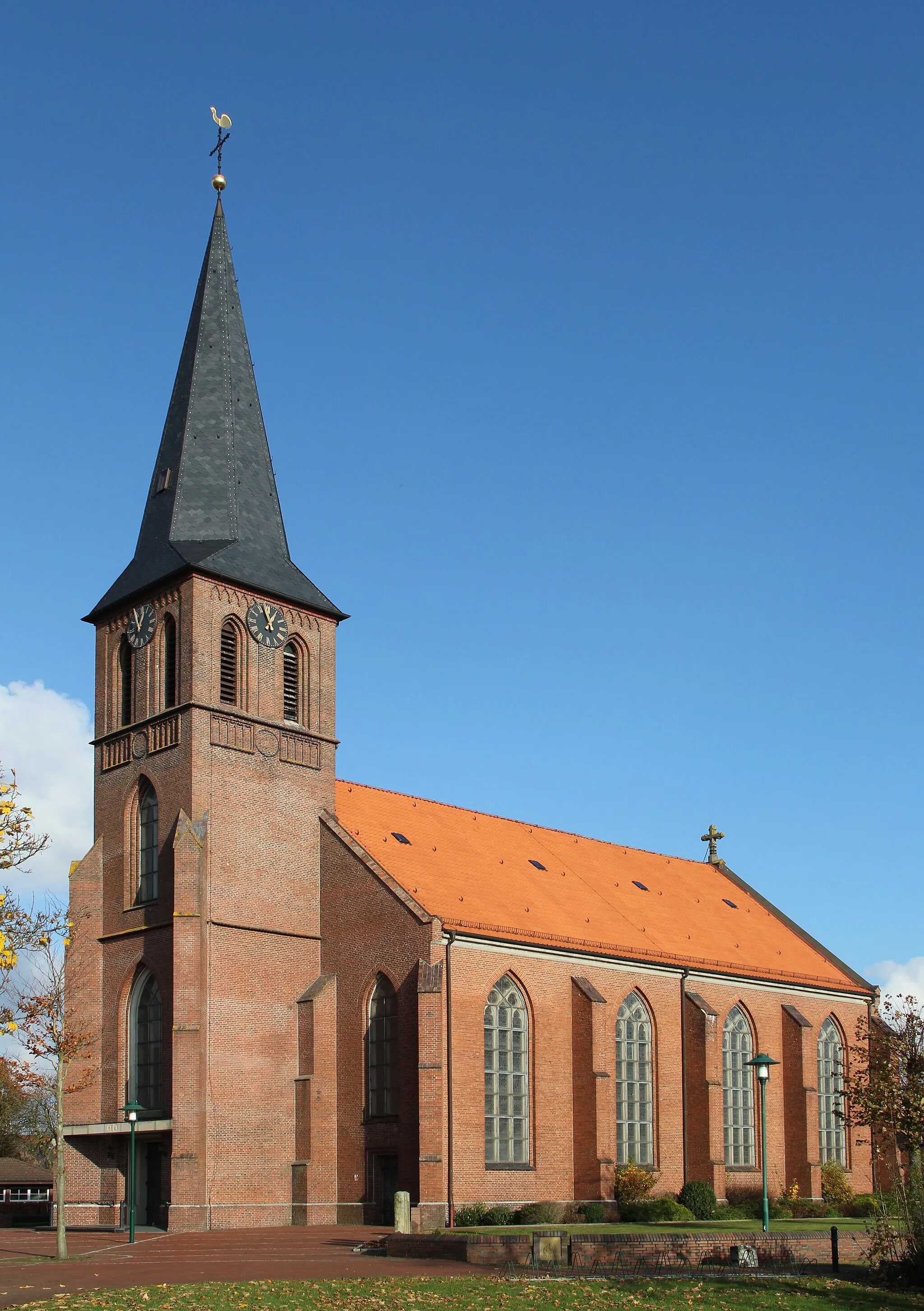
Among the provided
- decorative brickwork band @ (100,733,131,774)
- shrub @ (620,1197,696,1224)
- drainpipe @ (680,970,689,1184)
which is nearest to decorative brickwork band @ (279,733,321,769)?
decorative brickwork band @ (100,733,131,774)

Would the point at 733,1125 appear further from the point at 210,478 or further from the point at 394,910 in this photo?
the point at 210,478

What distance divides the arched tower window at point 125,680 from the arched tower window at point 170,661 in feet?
5.12

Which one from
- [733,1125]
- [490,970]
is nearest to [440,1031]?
[490,970]

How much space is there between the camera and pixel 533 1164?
3878 cm

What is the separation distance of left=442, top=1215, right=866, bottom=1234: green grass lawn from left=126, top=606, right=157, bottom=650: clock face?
59.8 feet

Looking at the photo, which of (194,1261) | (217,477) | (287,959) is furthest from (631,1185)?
(217,477)

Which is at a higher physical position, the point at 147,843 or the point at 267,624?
the point at 267,624

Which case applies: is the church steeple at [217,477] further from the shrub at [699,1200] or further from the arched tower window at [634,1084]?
the shrub at [699,1200]

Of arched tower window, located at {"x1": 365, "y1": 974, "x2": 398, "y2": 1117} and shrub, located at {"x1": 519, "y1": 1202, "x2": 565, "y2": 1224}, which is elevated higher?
arched tower window, located at {"x1": 365, "y1": 974, "x2": 398, "y2": 1117}

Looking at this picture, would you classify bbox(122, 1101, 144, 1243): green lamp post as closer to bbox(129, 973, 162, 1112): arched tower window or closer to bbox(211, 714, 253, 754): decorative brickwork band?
bbox(129, 973, 162, 1112): arched tower window

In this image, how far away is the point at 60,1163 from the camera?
98.3ft

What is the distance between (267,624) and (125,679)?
183 inches

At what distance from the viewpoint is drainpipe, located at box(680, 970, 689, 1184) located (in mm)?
44188

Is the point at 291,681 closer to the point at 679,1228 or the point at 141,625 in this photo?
the point at 141,625
